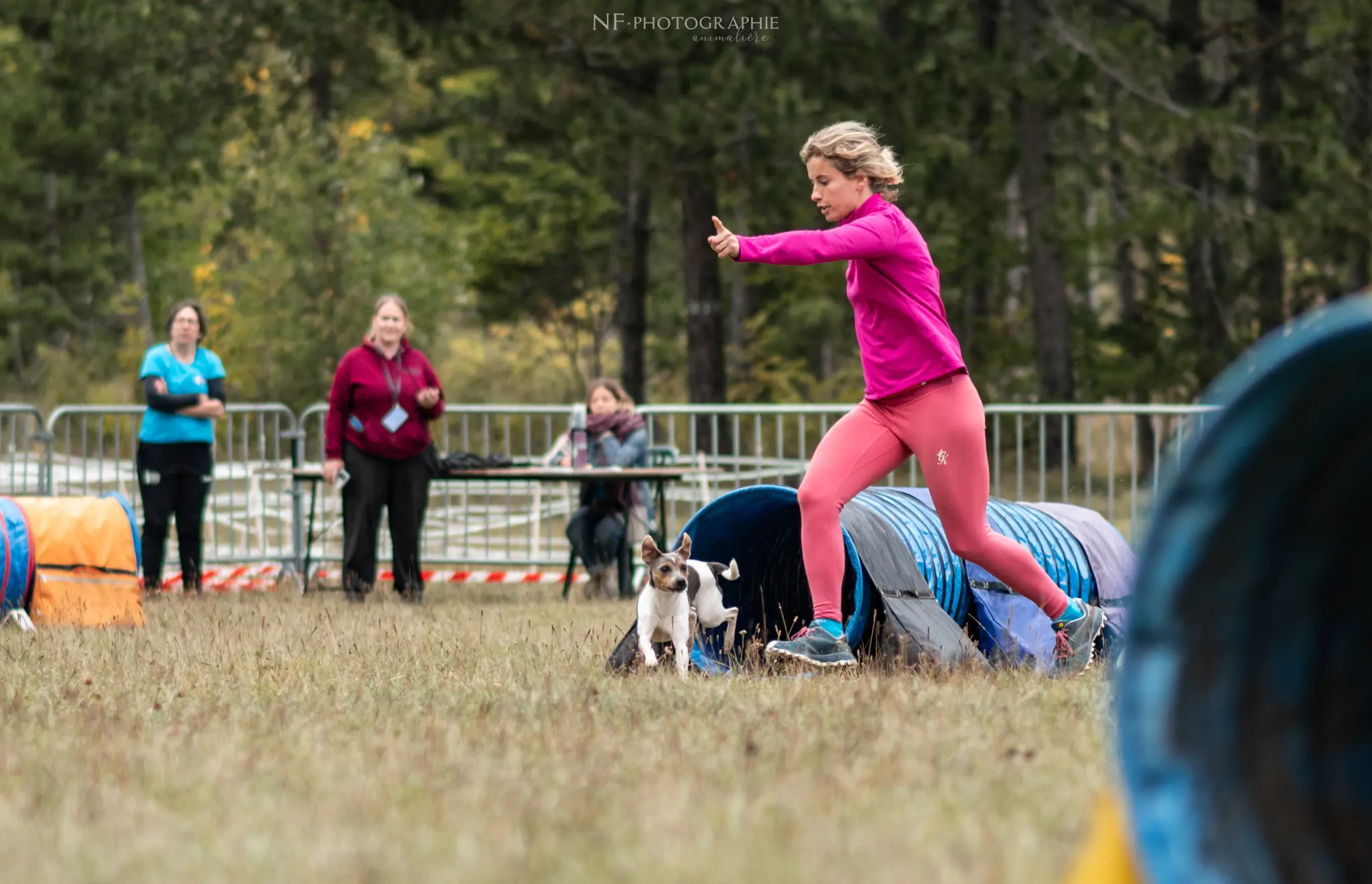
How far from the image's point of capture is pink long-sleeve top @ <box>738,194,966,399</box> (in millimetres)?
6082

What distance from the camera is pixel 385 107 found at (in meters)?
36.2

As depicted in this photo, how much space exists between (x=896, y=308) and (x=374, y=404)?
546cm

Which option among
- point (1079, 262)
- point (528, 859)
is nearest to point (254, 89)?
point (1079, 262)

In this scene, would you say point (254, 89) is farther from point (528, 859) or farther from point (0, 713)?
point (528, 859)

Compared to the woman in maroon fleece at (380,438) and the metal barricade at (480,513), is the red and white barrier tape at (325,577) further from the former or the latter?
the woman in maroon fleece at (380,438)

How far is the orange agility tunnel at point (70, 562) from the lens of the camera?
896 centimetres

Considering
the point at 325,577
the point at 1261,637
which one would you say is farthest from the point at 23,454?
the point at 1261,637

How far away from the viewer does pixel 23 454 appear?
1365cm

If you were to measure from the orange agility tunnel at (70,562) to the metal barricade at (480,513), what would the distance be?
3.31 m

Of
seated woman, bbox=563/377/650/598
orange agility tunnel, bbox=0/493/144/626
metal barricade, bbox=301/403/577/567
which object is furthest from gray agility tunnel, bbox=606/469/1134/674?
metal barricade, bbox=301/403/577/567

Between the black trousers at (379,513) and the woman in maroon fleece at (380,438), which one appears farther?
the black trousers at (379,513)

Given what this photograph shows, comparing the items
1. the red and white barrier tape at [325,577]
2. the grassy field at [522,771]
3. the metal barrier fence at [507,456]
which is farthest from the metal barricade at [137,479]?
the grassy field at [522,771]

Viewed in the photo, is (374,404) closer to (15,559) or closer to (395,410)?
(395,410)

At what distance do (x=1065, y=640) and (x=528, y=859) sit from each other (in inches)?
150
